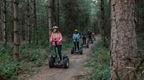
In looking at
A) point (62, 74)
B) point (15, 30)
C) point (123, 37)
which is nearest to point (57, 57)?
point (62, 74)

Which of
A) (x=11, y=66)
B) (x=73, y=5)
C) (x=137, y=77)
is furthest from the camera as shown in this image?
(x=73, y=5)

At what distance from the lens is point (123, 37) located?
5738 mm

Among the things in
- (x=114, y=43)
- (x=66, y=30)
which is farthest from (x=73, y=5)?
(x=114, y=43)

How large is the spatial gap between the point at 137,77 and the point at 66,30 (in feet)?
120

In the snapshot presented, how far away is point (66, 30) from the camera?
42.0m

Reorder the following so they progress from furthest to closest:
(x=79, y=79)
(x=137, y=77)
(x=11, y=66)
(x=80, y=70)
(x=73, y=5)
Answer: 1. (x=73, y=5)
2. (x=80, y=70)
3. (x=11, y=66)
4. (x=79, y=79)
5. (x=137, y=77)

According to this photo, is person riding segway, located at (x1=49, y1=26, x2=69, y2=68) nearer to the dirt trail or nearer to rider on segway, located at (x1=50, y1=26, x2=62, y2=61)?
rider on segway, located at (x1=50, y1=26, x2=62, y2=61)

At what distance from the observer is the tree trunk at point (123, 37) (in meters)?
5.71

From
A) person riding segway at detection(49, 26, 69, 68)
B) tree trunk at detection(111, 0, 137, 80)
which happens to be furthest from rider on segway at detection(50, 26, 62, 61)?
tree trunk at detection(111, 0, 137, 80)

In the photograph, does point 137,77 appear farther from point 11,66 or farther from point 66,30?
point 66,30

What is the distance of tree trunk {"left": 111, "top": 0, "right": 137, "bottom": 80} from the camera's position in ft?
18.7

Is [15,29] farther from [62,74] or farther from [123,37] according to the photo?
[123,37]

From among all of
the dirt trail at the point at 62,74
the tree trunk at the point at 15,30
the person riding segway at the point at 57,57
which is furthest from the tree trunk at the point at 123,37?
the tree trunk at the point at 15,30

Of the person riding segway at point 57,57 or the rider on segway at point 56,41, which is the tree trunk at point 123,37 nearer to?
the person riding segway at point 57,57
